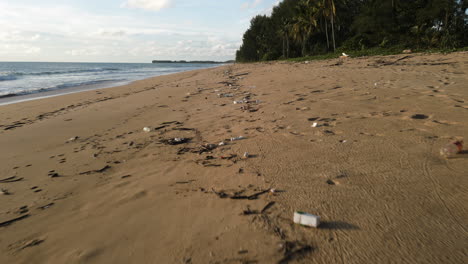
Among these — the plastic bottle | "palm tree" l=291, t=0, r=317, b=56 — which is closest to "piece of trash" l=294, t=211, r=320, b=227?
the plastic bottle

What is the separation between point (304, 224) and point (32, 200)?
261cm

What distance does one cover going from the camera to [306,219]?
1.64 meters

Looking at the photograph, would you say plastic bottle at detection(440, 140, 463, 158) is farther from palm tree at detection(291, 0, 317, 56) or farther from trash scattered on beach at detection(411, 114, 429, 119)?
palm tree at detection(291, 0, 317, 56)

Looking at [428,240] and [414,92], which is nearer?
[428,240]

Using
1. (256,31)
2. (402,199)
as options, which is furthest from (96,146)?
(256,31)

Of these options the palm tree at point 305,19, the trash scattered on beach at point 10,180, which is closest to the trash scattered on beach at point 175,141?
the trash scattered on beach at point 10,180

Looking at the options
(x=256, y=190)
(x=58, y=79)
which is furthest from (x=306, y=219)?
(x=58, y=79)

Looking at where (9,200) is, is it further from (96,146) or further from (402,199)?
(402,199)

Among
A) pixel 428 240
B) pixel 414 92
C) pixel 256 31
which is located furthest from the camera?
pixel 256 31

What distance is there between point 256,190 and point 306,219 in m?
0.58

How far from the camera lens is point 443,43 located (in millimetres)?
14750

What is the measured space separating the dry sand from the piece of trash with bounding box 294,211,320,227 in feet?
0.17

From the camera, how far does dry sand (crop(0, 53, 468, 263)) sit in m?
1.52

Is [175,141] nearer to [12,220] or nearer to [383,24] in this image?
[12,220]
